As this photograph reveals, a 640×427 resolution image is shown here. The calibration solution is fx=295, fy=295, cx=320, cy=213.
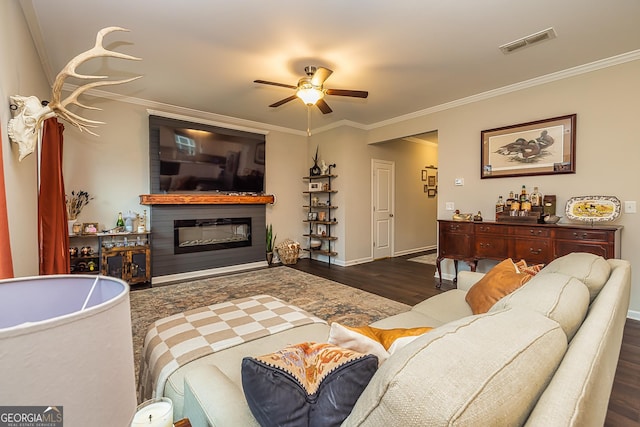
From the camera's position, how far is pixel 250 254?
213 inches

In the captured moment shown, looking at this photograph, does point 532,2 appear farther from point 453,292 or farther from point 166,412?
point 166,412

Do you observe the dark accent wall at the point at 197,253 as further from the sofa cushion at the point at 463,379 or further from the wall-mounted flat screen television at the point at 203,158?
the sofa cushion at the point at 463,379

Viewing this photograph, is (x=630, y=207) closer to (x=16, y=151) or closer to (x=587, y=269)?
(x=587, y=269)

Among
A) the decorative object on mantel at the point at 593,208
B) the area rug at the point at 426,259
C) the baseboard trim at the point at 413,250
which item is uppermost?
the decorative object on mantel at the point at 593,208

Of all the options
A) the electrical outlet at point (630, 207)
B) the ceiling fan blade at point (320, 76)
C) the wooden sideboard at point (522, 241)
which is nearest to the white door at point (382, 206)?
the wooden sideboard at point (522, 241)

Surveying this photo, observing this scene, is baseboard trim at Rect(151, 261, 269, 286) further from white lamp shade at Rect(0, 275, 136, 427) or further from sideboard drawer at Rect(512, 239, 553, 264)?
white lamp shade at Rect(0, 275, 136, 427)

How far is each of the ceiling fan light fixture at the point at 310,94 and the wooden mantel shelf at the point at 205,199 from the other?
7.86 feet

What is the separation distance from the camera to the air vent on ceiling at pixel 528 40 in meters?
2.66

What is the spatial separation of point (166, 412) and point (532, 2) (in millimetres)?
3332

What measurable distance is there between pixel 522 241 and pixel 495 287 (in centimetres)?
211

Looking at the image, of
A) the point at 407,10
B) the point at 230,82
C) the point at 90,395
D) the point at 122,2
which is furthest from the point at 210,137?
the point at 90,395

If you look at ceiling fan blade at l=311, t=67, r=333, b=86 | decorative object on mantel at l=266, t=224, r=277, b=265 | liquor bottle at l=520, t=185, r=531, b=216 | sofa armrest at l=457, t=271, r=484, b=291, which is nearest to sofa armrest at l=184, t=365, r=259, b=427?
sofa armrest at l=457, t=271, r=484, b=291

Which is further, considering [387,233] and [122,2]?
[387,233]
